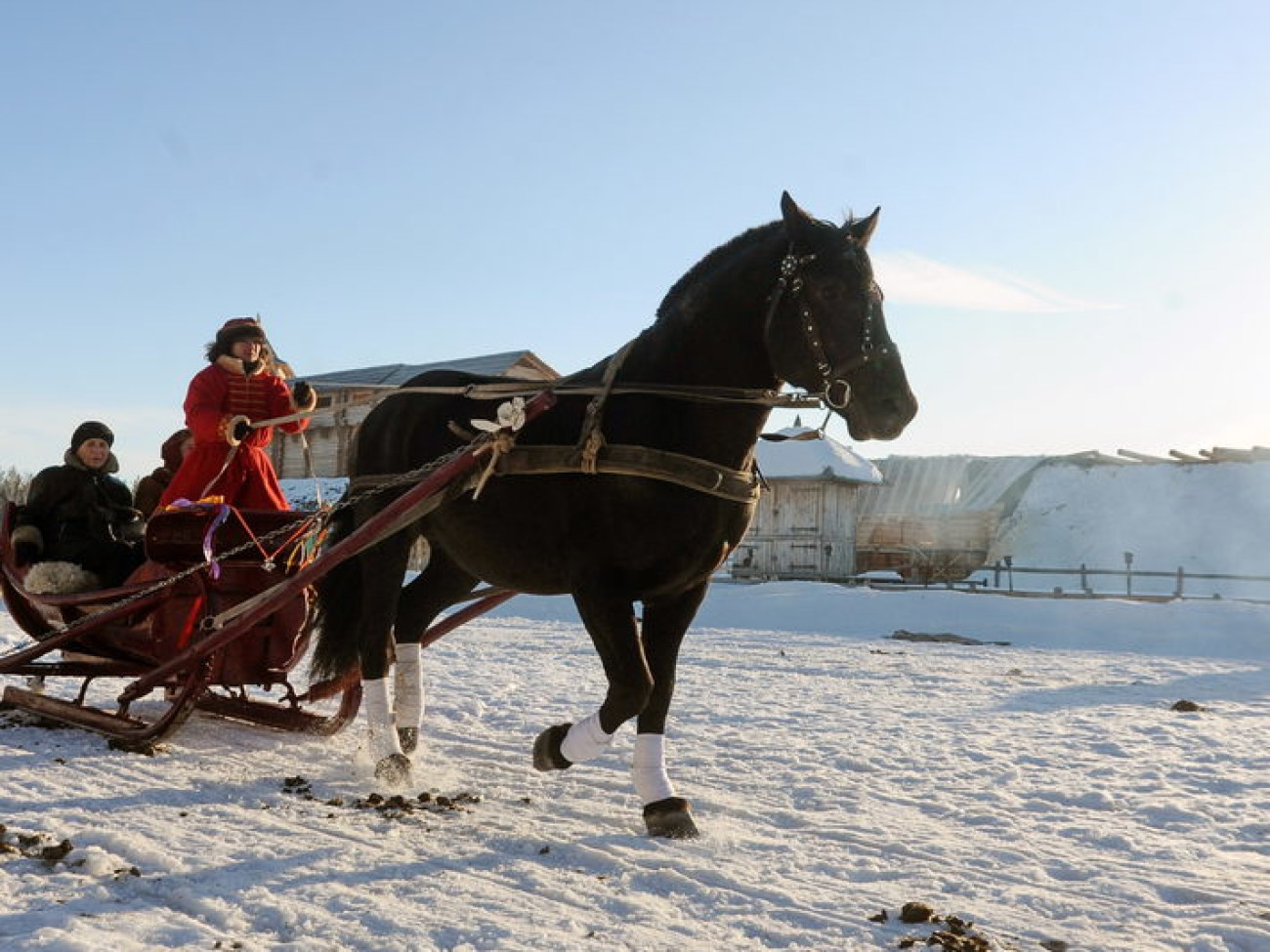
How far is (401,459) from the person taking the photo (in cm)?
573

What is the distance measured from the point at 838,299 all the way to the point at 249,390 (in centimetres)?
361

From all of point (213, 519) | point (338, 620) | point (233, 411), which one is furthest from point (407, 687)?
point (233, 411)

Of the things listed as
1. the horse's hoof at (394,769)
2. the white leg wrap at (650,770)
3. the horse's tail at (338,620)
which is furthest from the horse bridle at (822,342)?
the horse's tail at (338,620)

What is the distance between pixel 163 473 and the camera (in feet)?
25.0

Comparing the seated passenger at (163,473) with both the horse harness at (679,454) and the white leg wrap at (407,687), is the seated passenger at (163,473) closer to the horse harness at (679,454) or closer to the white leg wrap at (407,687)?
the white leg wrap at (407,687)

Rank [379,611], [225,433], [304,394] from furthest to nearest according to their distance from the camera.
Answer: [304,394] < [225,433] < [379,611]

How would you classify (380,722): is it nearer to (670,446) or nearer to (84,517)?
(670,446)

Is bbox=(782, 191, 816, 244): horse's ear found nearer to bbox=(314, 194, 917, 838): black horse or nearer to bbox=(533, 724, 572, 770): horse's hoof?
bbox=(314, 194, 917, 838): black horse

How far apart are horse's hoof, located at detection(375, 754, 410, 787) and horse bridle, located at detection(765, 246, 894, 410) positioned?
8.40 feet

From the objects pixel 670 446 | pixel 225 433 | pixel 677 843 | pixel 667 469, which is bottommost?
pixel 677 843

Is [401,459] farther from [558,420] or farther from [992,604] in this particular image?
[992,604]

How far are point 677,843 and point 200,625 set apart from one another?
288cm

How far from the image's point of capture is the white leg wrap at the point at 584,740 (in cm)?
447

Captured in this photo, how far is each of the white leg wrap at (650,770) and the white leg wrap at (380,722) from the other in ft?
4.31
